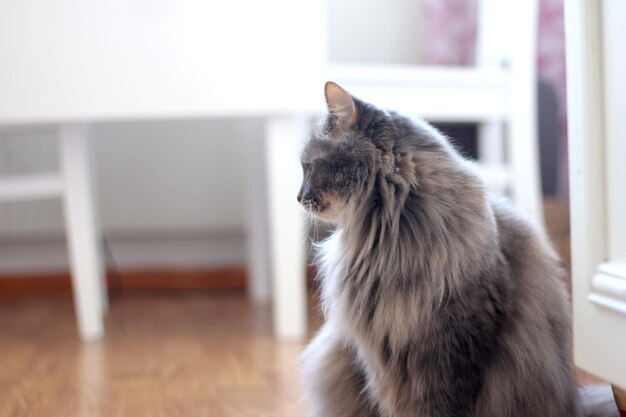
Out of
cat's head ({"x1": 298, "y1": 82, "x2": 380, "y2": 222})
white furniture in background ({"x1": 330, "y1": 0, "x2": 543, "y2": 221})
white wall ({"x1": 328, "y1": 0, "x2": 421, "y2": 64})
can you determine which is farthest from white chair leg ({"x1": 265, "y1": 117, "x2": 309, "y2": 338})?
white wall ({"x1": 328, "y1": 0, "x2": 421, "y2": 64})

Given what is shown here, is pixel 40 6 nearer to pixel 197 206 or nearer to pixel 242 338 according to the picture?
pixel 242 338

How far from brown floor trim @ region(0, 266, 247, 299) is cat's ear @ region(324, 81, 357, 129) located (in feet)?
6.03

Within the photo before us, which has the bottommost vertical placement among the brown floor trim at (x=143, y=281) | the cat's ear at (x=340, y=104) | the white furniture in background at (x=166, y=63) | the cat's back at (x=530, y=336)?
the brown floor trim at (x=143, y=281)

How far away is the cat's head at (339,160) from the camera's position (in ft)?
3.47

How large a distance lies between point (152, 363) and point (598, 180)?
3.75ft

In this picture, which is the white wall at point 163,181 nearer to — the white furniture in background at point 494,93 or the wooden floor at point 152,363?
the wooden floor at point 152,363

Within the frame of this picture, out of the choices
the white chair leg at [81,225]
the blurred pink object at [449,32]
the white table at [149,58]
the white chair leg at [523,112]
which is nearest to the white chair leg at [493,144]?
the white chair leg at [523,112]

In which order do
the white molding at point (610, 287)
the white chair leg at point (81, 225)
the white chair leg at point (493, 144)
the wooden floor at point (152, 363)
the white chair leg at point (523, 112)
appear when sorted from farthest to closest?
the white chair leg at point (493, 144)
the white chair leg at point (523, 112)
the white chair leg at point (81, 225)
the wooden floor at point (152, 363)
the white molding at point (610, 287)

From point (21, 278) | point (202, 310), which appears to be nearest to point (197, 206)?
point (202, 310)

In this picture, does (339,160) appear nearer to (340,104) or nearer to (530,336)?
(340,104)

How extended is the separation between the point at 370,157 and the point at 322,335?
34 centimetres

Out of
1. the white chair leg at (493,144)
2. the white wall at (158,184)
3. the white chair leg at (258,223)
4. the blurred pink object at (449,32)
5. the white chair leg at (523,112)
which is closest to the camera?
the white chair leg at (523,112)

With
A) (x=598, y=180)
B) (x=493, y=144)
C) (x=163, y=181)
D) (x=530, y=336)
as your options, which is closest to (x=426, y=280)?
(x=530, y=336)

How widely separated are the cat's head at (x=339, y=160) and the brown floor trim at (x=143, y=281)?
1.79m
